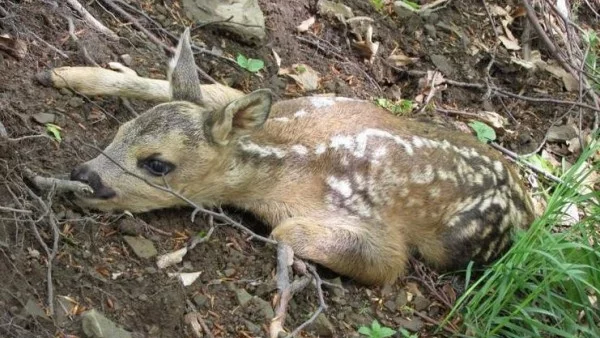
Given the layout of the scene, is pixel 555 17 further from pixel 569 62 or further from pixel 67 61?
pixel 67 61

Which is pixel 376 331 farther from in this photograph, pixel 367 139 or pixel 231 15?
pixel 231 15

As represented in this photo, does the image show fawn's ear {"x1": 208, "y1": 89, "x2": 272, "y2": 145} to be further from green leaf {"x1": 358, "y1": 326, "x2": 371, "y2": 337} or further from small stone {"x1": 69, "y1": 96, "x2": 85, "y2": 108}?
green leaf {"x1": 358, "y1": 326, "x2": 371, "y2": 337}

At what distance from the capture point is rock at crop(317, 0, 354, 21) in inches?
276

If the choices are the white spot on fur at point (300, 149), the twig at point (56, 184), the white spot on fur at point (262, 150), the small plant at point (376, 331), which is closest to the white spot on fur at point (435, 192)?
the white spot on fur at point (300, 149)

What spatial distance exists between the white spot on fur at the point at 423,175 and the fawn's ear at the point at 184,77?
55.1 inches

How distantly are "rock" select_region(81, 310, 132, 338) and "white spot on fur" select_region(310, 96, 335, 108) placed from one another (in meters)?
2.18

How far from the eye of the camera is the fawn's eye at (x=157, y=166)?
479 cm

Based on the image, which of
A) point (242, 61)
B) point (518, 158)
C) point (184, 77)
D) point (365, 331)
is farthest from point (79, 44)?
point (518, 158)

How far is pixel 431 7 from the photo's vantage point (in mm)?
7703

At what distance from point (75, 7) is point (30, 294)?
2448 millimetres

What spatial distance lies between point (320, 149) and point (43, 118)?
5.25 feet

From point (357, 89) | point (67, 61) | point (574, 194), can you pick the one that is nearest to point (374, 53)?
point (357, 89)

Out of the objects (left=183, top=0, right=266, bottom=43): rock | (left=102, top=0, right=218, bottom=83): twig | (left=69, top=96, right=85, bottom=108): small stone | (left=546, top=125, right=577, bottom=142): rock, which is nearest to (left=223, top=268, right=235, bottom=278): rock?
(left=69, top=96, right=85, bottom=108): small stone

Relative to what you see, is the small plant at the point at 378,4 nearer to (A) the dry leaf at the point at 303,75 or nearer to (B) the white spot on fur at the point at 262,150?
(A) the dry leaf at the point at 303,75
